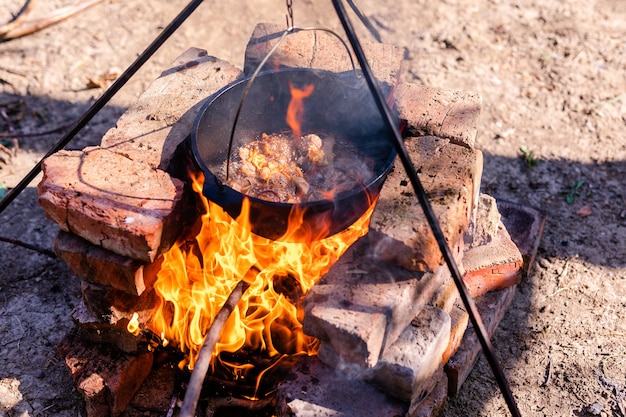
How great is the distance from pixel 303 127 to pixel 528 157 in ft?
6.19

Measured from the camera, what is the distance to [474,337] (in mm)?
2908

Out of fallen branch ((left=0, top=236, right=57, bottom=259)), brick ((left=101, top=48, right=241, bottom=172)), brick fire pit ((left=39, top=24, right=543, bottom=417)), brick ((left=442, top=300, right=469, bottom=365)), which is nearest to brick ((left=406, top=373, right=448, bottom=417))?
brick fire pit ((left=39, top=24, right=543, bottom=417))

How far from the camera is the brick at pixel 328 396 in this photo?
2.35 metres

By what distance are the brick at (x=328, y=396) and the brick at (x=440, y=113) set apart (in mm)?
1267

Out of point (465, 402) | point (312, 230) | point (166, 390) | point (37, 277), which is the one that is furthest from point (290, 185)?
point (37, 277)

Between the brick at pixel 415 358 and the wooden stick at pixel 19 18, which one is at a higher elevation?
the wooden stick at pixel 19 18

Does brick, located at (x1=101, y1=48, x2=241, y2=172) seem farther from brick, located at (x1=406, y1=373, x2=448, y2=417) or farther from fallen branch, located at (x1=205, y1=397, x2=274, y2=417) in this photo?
brick, located at (x1=406, y1=373, x2=448, y2=417)

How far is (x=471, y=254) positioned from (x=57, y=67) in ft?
12.7

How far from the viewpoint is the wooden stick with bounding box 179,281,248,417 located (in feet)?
6.84

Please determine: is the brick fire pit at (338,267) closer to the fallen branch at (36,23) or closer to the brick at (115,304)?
the brick at (115,304)

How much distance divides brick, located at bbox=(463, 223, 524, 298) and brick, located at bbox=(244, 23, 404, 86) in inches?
41.3

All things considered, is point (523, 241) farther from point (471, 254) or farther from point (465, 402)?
point (465, 402)

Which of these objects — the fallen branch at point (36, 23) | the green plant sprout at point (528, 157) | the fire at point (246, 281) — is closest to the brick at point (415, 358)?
the fire at point (246, 281)

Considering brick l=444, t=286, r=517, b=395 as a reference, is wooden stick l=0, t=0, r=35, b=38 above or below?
above
